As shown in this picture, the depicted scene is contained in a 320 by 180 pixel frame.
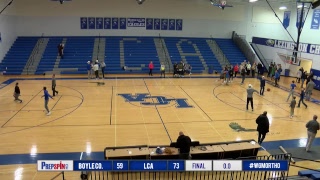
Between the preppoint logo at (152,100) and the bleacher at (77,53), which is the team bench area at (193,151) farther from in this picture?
the bleacher at (77,53)

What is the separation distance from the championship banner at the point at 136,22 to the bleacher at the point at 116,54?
4.81 ft

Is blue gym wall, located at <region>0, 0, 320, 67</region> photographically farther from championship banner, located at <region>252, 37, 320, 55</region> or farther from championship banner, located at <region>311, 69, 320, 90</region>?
championship banner, located at <region>311, 69, 320, 90</region>

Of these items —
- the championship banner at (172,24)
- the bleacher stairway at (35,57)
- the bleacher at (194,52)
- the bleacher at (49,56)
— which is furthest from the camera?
the championship banner at (172,24)

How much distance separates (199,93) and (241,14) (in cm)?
1800

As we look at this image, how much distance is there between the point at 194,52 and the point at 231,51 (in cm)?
432

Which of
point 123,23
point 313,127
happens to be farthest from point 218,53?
point 313,127

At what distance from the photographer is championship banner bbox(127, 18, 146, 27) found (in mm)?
32469

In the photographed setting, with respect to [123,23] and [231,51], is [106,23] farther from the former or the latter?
[231,51]

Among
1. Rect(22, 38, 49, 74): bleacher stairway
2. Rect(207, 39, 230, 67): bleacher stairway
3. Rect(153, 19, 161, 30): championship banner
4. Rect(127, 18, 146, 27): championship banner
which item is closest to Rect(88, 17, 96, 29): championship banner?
Rect(127, 18, 146, 27): championship banner

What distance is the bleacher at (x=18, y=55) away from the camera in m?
26.5

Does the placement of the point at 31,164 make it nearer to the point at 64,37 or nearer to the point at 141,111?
the point at 141,111

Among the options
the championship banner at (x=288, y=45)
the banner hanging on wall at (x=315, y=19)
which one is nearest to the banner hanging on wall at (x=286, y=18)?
the banner hanging on wall at (x=315, y=19)

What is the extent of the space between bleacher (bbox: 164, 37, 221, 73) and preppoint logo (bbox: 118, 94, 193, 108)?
10.8m

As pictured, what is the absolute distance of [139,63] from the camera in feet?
95.4
